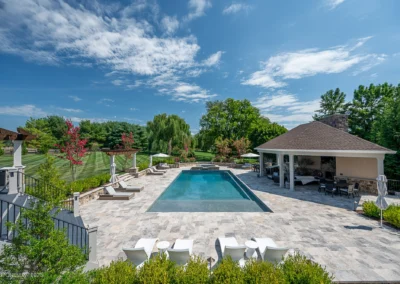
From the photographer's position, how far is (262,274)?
3.21 metres

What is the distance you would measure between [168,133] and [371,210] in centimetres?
2904

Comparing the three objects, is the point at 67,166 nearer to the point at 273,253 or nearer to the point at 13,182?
the point at 13,182

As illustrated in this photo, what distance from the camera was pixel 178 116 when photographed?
35750 millimetres

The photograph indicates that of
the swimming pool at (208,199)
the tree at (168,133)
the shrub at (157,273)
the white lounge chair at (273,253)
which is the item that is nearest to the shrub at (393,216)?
the swimming pool at (208,199)

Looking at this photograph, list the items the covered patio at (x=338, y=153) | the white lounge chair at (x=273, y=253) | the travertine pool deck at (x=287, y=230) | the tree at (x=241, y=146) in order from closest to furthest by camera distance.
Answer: the white lounge chair at (x=273, y=253)
the travertine pool deck at (x=287, y=230)
the covered patio at (x=338, y=153)
the tree at (x=241, y=146)

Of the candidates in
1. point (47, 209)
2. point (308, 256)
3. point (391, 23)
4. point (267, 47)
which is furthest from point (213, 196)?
point (391, 23)

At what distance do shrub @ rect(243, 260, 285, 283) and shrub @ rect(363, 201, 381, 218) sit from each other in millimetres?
7947

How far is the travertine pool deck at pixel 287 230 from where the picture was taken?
16.4 ft

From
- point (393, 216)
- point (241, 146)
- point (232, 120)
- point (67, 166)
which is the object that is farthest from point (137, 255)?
point (232, 120)

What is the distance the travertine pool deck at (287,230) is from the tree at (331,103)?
32860mm

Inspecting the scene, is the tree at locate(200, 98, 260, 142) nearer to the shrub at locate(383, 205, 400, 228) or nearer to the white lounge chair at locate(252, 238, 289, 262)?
the shrub at locate(383, 205, 400, 228)

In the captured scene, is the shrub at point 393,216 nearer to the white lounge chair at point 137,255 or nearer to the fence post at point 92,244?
the white lounge chair at point 137,255

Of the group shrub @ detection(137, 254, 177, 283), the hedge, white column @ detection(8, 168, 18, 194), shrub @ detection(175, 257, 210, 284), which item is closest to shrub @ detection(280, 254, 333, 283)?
the hedge

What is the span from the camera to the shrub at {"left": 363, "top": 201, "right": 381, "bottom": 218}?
7910 millimetres
